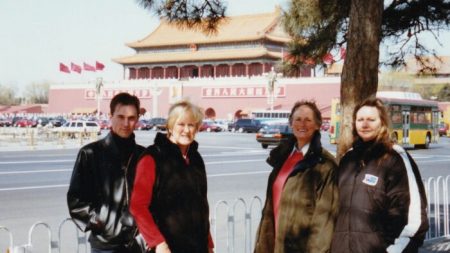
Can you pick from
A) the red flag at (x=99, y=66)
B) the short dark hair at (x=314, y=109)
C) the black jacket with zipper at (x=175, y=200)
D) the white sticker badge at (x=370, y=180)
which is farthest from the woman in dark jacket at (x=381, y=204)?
the red flag at (x=99, y=66)

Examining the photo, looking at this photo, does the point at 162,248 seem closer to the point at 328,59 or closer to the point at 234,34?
the point at 328,59

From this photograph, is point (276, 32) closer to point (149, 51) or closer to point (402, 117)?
point (149, 51)

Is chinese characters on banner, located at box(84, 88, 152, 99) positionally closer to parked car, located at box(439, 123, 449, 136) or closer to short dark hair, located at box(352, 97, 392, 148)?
parked car, located at box(439, 123, 449, 136)

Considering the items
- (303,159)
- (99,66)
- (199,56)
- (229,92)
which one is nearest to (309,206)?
(303,159)

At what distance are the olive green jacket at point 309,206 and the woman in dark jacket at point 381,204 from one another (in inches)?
2.7

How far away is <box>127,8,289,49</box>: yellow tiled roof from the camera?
5259cm

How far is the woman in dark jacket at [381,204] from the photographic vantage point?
323 cm

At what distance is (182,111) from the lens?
3.27 m

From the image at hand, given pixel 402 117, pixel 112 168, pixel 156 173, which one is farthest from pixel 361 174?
pixel 402 117

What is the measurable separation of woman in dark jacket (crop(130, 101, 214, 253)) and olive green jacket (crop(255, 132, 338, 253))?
1.50 ft

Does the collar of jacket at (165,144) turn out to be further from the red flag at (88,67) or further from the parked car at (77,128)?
the red flag at (88,67)

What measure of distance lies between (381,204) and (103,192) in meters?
1.51

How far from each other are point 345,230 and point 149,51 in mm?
59004

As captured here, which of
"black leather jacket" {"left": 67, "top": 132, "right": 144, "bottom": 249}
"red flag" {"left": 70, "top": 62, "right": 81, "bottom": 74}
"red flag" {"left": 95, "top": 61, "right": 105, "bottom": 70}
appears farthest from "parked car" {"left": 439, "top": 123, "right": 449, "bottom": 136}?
"black leather jacket" {"left": 67, "top": 132, "right": 144, "bottom": 249}
